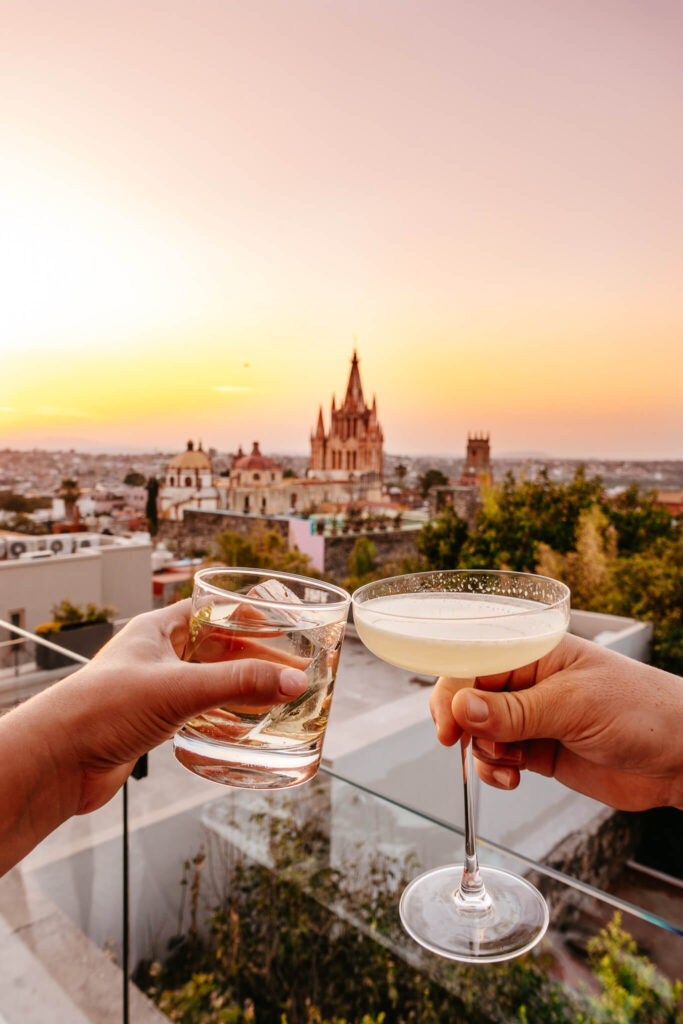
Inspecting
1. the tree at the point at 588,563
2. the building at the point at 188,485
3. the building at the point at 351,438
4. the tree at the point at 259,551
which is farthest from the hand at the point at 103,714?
the building at the point at 351,438

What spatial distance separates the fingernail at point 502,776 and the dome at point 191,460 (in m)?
23.0

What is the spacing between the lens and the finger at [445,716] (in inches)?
31.2

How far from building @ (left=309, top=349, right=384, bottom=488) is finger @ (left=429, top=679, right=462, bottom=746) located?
34.7m

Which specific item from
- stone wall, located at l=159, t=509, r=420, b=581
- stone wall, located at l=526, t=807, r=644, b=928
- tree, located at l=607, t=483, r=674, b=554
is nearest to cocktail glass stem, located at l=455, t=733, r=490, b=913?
stone wall, located at l=526, t=807, r=644, b=928

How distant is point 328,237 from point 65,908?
1734cm

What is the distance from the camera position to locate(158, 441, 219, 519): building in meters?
22.8

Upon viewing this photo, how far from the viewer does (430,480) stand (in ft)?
73.8

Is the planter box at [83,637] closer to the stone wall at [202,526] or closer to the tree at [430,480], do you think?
the stone wall at [202,526]

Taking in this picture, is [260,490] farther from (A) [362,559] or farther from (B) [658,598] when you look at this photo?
(B) [658,598]

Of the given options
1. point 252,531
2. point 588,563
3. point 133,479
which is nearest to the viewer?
point 588,563

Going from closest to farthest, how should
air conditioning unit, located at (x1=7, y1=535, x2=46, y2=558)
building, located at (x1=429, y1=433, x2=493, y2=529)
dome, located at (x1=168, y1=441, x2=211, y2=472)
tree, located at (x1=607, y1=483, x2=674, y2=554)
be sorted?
1. tree, located at (x1=607, y1=483, x2=674, y2=554)
2. air conditioning unit, located at (x1=7, y1=535, x2=46, y2=558)
3. building, located at (x1=429, y1=433, x2=493, y2=529)
4. dome, located at (x1=168, y1=441, x2=211, y2=472)

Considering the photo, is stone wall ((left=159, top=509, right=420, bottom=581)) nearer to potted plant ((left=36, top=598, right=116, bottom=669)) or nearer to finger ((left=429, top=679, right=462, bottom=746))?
potted plant ((left=36, top=598, right=116, bottom=669))

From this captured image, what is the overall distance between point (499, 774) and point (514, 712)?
10.1 inches

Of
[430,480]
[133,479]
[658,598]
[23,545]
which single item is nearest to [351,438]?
[430,480]
